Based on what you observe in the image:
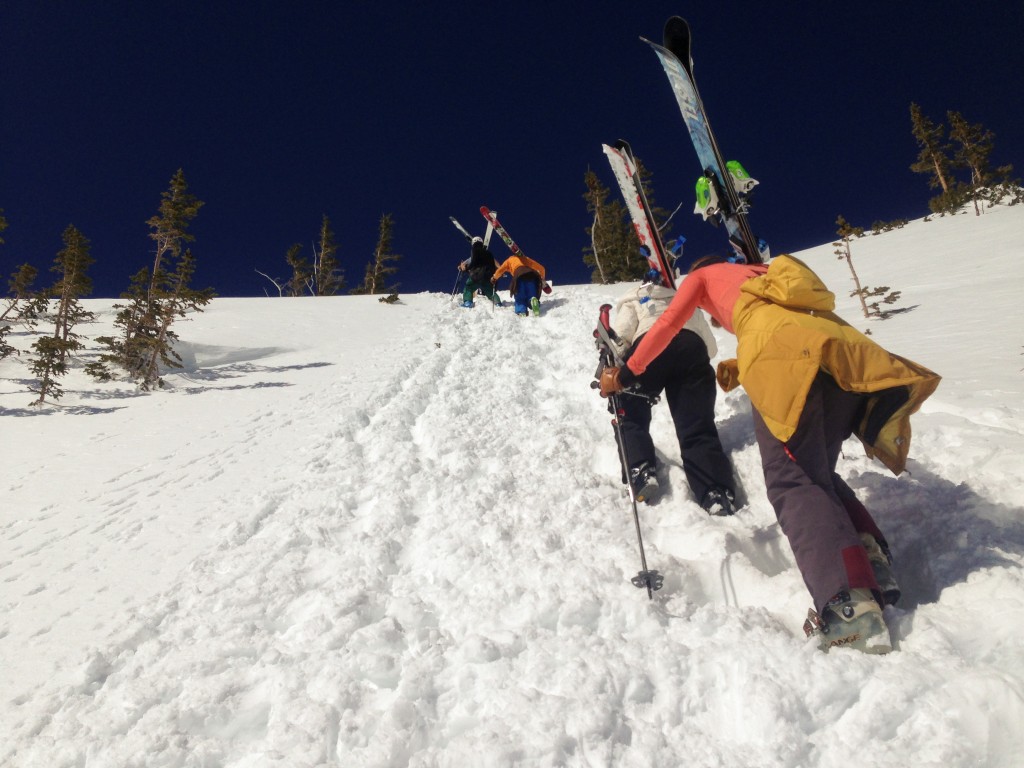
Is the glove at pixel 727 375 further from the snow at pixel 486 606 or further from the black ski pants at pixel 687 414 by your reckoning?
the snow at pixel 486 606

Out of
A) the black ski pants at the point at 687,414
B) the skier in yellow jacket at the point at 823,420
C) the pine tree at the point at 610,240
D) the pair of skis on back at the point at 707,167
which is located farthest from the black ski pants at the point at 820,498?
the pine tree at the point at 610,240

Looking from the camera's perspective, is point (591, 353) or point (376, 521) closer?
point (376, 521)

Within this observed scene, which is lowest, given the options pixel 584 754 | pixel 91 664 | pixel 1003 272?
pixel 91 664

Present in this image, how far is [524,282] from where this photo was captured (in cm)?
1287

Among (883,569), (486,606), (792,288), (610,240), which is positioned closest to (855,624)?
(883,569)

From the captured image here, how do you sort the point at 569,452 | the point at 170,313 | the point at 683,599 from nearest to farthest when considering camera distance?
the point at 683,599 < the point at 569,452 < the point at 170,313

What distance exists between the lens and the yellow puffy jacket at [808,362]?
227 cm

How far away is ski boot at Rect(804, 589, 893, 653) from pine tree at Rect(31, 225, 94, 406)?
12512 mm

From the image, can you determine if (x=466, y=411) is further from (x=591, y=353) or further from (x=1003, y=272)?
(x=1003, y=272)

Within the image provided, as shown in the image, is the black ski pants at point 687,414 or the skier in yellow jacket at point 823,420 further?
the black ski pants at point 687,414

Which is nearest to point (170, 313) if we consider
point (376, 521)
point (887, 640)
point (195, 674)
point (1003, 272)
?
point (376, 521)

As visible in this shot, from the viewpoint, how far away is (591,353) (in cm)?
812

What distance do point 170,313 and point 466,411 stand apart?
10087mm

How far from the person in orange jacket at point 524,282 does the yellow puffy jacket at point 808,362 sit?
10278 mm
